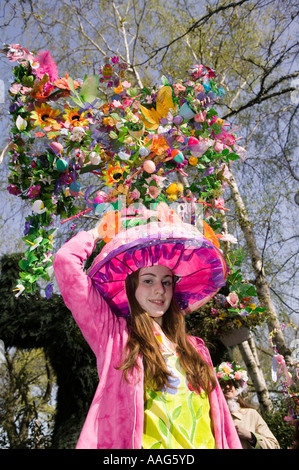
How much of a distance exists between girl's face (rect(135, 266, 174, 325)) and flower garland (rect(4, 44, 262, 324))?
1.03ft

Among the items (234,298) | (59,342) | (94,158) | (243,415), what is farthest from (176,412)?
(59,342)

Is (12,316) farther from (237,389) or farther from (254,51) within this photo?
(254,51)

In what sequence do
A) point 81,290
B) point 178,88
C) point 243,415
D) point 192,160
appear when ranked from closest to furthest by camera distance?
point 81,290 < point 192,160 < point 178,88 < point 243,415

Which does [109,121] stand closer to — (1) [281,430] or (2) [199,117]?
(2) [199,117]

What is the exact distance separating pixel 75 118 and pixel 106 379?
148 centimetres

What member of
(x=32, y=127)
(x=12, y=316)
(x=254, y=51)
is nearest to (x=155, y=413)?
(x=32, y=127)

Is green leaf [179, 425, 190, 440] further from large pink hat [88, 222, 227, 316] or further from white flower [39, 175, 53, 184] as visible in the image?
white flower [39, 175, 53, 184]

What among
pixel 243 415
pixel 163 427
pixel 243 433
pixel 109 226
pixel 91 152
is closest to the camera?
pixel 163 427

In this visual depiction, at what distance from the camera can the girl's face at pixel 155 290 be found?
84.4 inches

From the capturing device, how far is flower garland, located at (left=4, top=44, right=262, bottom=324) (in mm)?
2400

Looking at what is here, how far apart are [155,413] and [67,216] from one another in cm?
131

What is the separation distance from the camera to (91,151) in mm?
2461

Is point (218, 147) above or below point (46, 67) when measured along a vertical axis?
below

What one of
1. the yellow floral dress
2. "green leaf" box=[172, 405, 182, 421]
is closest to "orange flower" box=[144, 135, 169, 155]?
the yellow floral dress
